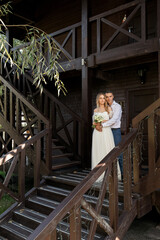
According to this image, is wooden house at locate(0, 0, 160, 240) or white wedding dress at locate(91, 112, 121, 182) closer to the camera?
wooden house at locate(0, 0, 160, 240)

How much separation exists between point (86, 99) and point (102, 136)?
171 cm

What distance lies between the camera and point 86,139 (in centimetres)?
554

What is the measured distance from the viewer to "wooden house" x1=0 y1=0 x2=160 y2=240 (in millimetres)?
2807

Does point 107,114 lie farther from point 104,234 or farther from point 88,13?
point 88,13

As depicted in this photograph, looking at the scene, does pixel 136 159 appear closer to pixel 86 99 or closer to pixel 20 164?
pixel 20 164

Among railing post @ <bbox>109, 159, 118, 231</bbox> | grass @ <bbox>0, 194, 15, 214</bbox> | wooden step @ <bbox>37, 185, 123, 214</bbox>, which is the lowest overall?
grass @ <bbox>0, 194, 15, 214</bbox>

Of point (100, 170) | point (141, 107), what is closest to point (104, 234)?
point (100, 170)

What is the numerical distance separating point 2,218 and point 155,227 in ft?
8.61

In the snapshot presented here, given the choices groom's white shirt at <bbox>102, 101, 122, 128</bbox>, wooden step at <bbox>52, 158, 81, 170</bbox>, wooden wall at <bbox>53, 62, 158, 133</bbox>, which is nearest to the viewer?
groom's white shirt at <bbox>102, 101, 122, 128</bbox>

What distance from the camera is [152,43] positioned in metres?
4.75

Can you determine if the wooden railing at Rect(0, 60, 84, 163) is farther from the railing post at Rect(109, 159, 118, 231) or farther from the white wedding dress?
the railing post at Rect(109, 159, 118, 231)

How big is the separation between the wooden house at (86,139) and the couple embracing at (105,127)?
54cm

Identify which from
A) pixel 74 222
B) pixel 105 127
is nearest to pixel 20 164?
pixel 105 127

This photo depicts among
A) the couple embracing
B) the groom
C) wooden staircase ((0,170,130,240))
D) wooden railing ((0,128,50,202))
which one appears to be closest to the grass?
wooden railing ((0,128,50,202))
